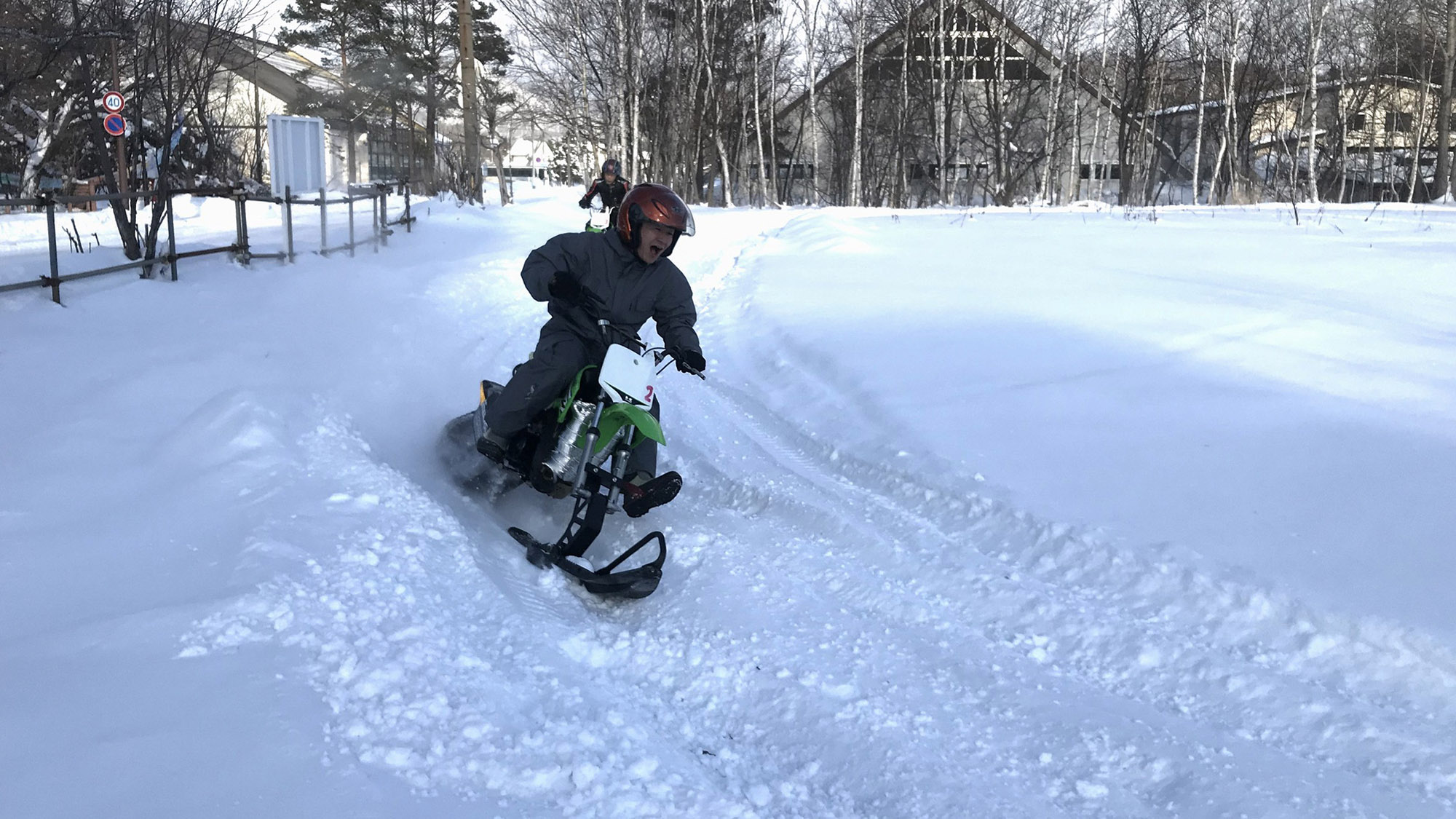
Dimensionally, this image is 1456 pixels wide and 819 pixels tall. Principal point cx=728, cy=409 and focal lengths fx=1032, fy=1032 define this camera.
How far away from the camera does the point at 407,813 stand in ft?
8.73

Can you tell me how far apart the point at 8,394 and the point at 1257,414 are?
692cm

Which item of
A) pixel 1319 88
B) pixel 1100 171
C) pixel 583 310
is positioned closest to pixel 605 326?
pixel 583 310

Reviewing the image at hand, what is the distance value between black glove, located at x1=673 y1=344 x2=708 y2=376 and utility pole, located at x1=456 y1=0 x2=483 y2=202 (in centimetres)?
2494

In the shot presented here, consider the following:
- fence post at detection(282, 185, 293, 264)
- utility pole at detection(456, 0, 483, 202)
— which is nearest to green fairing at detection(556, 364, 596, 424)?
fence post at detection(282, 185, 293, 264)

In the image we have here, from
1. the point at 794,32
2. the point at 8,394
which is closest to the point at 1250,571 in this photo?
the point at 8,394

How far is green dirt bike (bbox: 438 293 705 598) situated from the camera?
4.58 metres

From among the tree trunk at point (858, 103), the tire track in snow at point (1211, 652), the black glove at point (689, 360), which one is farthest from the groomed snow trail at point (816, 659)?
the tree trunk at point (858, 103)

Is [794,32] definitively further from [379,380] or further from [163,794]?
[163,794]

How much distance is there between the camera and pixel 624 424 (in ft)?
16.0

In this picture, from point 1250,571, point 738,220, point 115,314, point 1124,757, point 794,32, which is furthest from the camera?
point 794,32

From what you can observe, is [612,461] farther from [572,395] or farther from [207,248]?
[207,248]

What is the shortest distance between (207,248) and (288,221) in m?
1.07

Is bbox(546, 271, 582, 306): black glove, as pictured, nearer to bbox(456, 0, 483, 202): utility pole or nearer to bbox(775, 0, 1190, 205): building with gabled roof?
bbox(456, 0, 483, 202): utility pole

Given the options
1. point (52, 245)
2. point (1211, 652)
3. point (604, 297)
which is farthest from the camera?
point (52, 245)
